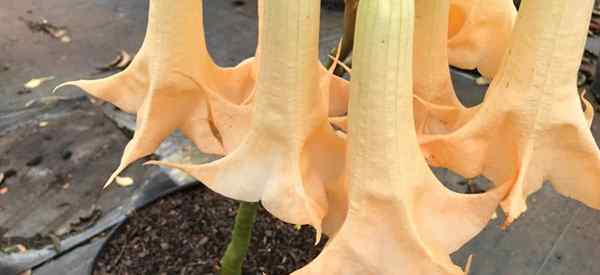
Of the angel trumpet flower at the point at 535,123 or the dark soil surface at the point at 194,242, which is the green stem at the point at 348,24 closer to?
the angel trumpet flower at the point at 535,123

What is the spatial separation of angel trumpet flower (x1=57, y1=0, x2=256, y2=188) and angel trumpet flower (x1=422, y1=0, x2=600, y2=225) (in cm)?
13

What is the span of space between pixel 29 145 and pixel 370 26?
3.93 ft

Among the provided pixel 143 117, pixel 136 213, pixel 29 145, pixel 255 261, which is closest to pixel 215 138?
pixel 143 117

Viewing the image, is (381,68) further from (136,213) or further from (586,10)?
(136,213)

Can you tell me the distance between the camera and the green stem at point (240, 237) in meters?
0.62

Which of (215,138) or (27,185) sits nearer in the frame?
(215,138)

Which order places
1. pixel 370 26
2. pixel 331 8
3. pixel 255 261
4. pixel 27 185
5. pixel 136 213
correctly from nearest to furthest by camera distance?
pixel 370 26 < pixel 255 261 < pixel 136 213 < pixel 27 185 < pixel 331 8

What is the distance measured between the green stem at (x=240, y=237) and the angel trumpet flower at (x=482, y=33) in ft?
0.85

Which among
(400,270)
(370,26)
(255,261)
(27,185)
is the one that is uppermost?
Answer: (370,26)

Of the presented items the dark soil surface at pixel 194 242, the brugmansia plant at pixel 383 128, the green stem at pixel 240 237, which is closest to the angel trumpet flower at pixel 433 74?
the brugmansia plant at pixel 383 128

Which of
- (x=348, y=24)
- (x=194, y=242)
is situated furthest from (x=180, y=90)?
(x=194, y=242)

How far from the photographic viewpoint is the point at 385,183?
1.02ft

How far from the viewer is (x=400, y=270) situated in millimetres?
308

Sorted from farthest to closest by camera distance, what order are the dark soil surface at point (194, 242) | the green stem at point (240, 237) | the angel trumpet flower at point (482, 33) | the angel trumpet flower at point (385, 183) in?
the dark soil surface at point (194, 242) < the green stem at point (240, 237) < the angel trumpet flower at point (482, 33) < the angel trumpet flower at point (385, 183)
